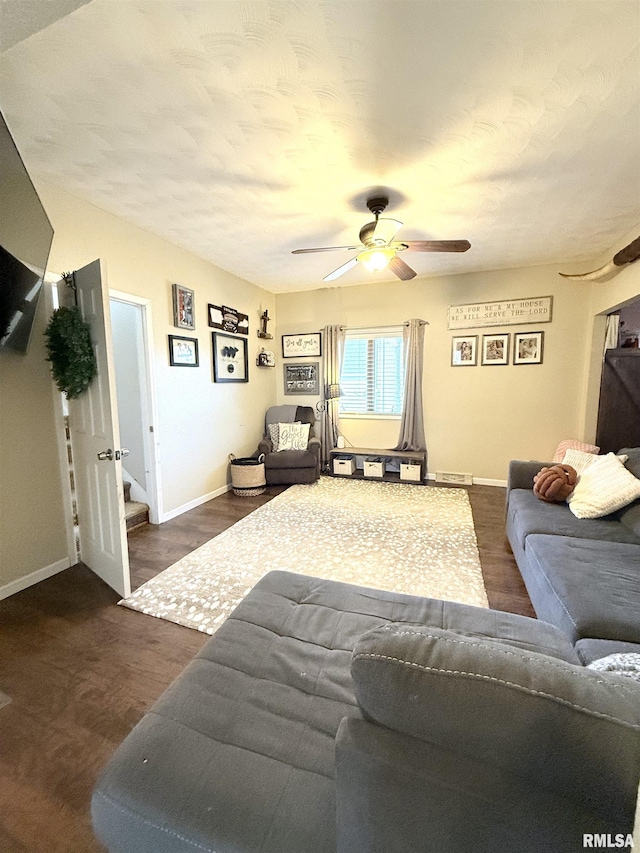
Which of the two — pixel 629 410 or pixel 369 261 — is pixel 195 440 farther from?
pixel 629 410

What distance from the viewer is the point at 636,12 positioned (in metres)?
1.25

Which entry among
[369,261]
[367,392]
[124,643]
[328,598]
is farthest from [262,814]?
[367,392]

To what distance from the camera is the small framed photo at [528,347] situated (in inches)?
163

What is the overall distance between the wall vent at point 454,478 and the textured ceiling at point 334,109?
2933 mm

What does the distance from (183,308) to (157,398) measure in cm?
98

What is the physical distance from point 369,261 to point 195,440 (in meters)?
2.59

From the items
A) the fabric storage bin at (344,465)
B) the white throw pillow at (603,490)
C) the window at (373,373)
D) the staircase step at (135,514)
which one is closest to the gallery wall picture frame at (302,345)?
the window at (373,373)

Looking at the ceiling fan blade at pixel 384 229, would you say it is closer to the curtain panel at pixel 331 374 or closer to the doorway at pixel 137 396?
the doorway at pixel 137 396

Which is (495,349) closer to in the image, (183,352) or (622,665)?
(183,352)

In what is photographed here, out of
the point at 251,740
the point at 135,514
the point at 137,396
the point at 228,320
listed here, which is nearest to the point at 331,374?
the point at 228,320

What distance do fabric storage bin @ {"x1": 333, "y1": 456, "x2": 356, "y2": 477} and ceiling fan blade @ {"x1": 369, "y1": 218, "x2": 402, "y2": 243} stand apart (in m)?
2.87

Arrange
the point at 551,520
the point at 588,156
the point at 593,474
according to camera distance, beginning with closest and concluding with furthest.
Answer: the point at 588,156
the point at 551,520
the point at 593,474

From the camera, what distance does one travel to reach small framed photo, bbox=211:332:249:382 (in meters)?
4.07

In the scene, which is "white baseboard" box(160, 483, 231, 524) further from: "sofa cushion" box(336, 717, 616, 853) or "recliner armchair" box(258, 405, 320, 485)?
"sofa cushion" box(336, 717, 616, 853)
